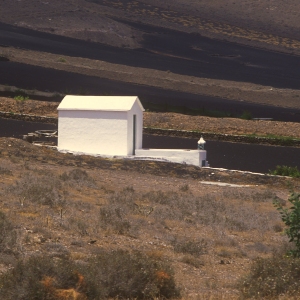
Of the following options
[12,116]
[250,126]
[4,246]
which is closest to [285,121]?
[250,126]

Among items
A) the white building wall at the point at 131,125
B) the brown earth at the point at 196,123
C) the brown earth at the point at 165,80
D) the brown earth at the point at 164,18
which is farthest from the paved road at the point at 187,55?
the white building wall at the point at 131,125

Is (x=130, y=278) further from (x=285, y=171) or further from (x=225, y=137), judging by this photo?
(x=225, y=137)

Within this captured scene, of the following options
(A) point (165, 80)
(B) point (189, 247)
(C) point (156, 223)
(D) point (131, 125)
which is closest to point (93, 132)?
(D) point (131, 125)

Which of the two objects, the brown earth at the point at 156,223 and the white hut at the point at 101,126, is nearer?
the brown earth at the point at 156,223

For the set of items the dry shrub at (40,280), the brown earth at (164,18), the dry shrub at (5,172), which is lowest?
the dry shrub at (5,172)

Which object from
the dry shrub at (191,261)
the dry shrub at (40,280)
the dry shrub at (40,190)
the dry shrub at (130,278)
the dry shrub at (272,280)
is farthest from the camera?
the dry shrub at (40,190)

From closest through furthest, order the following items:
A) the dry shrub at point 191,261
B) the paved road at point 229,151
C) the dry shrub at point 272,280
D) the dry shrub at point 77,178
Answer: the dry shrub at point 272,280, the dry shrub at point 191,261, the dry shrub at point 77,178, the paved road at point 229,151

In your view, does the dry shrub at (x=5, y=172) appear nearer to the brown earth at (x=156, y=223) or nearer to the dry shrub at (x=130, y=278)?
the brown earth at (x=156, y=223)

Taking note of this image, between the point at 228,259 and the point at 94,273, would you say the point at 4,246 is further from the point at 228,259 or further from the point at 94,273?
the point at 228,259
